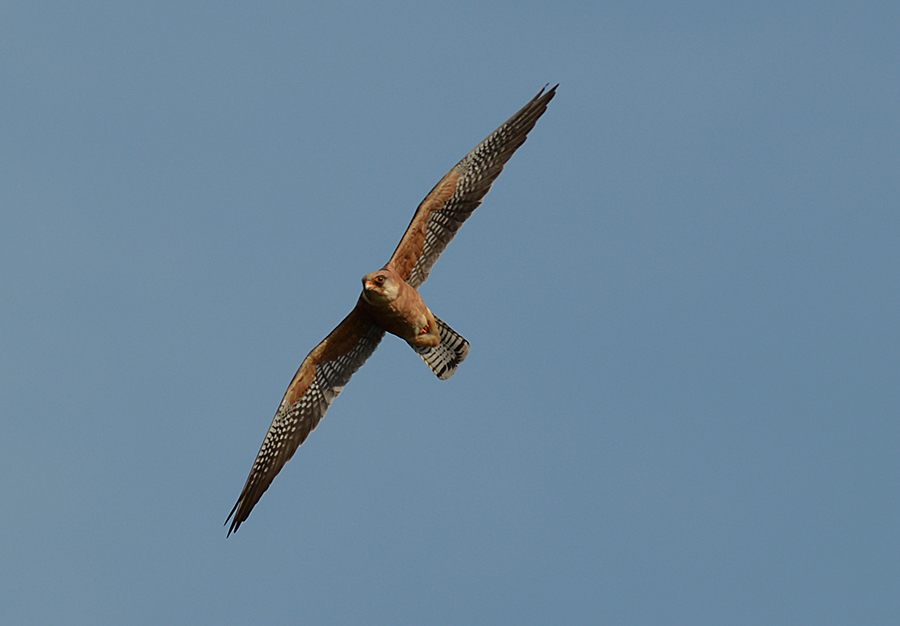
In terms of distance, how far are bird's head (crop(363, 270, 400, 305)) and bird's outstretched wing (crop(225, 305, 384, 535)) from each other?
3.61 ft

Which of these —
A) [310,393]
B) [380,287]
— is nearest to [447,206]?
[380,287]

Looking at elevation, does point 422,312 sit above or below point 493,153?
below

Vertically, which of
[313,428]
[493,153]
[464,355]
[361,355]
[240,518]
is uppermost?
[493,153]

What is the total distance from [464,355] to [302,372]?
8.80ft

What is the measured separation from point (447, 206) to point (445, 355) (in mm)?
2545

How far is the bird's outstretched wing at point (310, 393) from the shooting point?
16641 mm

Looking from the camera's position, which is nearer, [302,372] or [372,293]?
[372,293]

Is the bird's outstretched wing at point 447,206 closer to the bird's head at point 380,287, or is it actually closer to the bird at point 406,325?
the bird at point 406,325

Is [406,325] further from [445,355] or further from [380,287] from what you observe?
[445,355]

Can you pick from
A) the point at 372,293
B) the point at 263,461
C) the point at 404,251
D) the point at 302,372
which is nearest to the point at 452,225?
the point at 404,251

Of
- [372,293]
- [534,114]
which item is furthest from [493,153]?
[372,293]

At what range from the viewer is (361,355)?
16.9 meters

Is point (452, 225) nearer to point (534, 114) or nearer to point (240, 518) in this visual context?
point (534, 114)

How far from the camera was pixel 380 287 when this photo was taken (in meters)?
15.4
